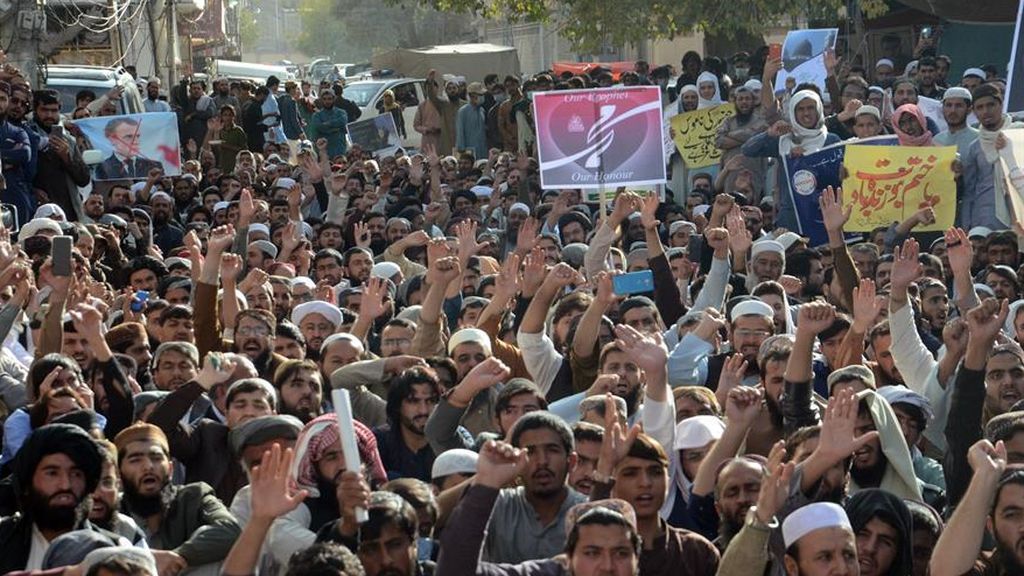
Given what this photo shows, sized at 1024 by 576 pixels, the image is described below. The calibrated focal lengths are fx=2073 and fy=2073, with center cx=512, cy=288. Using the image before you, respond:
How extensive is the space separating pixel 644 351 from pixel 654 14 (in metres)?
19.2

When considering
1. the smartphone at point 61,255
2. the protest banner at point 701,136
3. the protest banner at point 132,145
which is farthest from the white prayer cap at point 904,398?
the protest banner at point 132,145

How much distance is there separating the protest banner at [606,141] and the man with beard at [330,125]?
9116 mm

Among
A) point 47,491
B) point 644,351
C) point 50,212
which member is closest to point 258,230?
point 50,212

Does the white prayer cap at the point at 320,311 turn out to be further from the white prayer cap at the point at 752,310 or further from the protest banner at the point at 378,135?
the protest banner at the point at 378,135

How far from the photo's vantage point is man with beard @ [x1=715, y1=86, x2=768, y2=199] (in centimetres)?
1634

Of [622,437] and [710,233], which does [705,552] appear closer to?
[622,437]

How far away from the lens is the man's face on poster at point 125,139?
17516 millimetres

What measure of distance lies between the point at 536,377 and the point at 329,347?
37.5 inches

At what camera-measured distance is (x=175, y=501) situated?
688cm

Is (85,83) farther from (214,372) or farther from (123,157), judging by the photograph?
(214,372)

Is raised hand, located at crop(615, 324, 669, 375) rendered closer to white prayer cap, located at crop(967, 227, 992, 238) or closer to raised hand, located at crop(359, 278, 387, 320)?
raised hand, located at crop(359, 278, 387, 320)

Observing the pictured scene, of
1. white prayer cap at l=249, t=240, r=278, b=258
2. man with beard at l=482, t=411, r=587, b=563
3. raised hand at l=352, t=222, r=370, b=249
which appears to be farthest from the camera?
raised hand at l=352, t=222, r=370, b=249

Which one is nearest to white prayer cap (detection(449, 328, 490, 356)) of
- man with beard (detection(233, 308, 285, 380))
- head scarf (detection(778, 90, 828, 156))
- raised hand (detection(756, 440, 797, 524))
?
man with beard (detection(233, 308, 285, 380))

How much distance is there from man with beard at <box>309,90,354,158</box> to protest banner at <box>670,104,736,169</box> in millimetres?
6661
